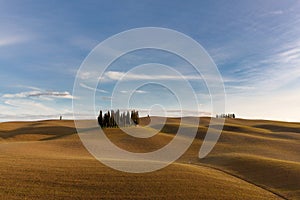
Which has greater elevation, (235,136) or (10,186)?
(235,136)

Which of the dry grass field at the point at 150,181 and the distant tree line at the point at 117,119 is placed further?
the distant tree line at the point at 117,119

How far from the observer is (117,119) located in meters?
85.8

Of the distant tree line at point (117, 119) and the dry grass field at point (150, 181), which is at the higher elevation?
the distant tree line at point (117, 119)

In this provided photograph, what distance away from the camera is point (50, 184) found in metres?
23.1

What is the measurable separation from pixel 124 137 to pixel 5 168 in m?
36.5

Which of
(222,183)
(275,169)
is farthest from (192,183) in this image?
(275,169)

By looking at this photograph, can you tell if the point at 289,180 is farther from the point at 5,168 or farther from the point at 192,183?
the point at 5,168

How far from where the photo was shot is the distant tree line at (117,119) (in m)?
85.4

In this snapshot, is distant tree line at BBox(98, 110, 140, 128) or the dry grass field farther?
distant tree line at BBox(98, 110, 140, 128)

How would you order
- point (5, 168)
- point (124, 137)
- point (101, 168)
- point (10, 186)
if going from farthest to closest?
point (124, 137), point (101, 168), point (5, 168), point (10, 186)

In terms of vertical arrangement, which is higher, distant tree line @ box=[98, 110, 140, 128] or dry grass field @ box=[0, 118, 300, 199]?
distant tree line @ box=[98, 110, 140, 128]

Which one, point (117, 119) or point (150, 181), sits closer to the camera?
point (150, 181)

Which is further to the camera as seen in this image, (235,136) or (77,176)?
(235,136)

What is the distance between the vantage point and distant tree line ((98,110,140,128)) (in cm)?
8544
